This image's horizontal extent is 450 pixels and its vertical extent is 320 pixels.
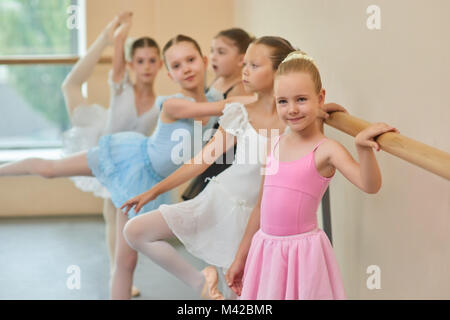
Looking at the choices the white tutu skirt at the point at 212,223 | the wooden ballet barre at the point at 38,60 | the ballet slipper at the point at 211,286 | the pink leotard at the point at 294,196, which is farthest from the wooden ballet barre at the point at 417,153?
the wooden ballet barre at the point at 38,60

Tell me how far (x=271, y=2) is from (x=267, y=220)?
1.65m

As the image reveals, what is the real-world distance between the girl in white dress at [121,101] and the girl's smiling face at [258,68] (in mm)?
1198

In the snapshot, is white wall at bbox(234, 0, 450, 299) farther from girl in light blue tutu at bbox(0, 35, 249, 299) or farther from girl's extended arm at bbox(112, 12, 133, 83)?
girl's extended arm at bbox(112, 12, 133, 83)

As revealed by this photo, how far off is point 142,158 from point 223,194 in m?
0.60

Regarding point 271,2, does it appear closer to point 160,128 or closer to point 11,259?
point 160,128

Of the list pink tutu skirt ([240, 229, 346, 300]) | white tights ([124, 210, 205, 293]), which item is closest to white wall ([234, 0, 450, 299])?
pink tutu skirt ([240, 229, 346, 300])

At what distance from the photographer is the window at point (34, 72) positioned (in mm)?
4441

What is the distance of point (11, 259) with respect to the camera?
340 centimetres

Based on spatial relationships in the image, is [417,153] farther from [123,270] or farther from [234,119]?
[123,270]

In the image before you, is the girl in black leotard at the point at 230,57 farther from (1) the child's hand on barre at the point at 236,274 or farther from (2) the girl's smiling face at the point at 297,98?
(2) the girl's smiling face at the point at 297,98

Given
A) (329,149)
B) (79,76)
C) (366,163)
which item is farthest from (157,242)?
(79,76)

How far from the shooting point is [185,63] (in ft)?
7.36

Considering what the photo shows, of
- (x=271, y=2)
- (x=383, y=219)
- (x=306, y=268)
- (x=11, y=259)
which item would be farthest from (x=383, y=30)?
(x=11, y=259)
